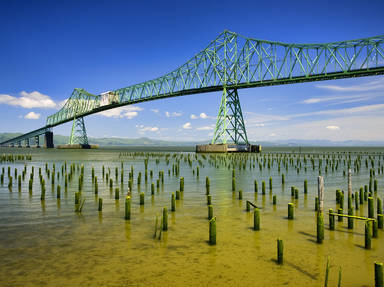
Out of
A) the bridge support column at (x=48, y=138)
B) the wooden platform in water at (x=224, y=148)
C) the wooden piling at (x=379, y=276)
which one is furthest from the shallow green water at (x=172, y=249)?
the bridge support column at (x=48, y=138)

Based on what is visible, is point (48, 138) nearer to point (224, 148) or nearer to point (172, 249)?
point (224, 148)

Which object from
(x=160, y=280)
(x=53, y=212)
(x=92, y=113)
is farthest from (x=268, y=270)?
(x=92, y=113)

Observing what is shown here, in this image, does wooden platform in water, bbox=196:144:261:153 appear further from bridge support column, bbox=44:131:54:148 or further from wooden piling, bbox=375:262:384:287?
bridge support column, bbox=44:131:54:148

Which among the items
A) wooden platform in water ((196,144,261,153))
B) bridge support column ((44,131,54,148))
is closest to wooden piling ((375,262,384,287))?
wooden platform in water ((196,144,261,153))

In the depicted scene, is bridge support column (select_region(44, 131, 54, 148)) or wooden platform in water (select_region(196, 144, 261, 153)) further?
bridge support column (select_region(44, 131, 54, 148))

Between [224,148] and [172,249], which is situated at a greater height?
[224,148]

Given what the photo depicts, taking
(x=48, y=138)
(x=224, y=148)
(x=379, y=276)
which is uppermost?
(x=48, y=138)

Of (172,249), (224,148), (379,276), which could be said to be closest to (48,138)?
(224,148)

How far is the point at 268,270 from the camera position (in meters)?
7.42

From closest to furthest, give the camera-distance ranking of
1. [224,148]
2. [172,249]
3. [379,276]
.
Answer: [379,276]
[172,249]
[224,148]

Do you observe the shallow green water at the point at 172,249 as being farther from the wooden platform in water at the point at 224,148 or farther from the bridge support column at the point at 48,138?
the bridge support column at the point at 48,138

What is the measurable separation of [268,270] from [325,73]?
5982 centimetres

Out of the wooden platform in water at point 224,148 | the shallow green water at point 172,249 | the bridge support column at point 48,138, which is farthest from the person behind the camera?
the bridge support column at point 48,138

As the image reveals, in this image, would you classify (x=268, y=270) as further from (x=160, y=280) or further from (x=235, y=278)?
(x=160, y=280)
